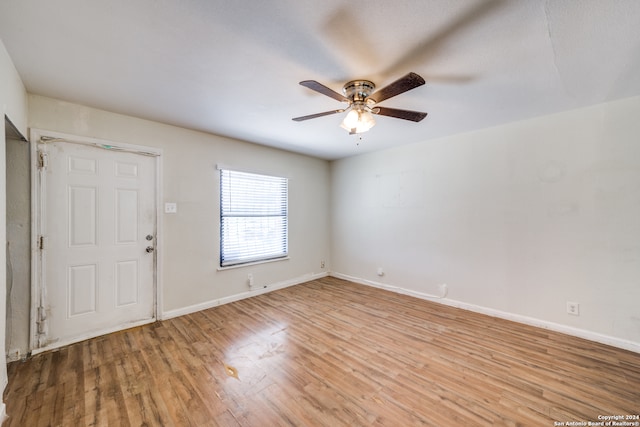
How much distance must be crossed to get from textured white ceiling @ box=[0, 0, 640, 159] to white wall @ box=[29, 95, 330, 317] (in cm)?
23

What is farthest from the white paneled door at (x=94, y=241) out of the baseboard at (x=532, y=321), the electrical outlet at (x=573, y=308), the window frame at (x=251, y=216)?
the electrical outlet at (x=573, y=308)

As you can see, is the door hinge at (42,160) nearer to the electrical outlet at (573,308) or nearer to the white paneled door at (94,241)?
the white paneled door at (94,241)

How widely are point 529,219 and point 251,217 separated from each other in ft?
11.8

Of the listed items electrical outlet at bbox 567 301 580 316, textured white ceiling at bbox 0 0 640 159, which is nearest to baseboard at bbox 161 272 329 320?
textured white ceiling at bbox 0 0 640 159

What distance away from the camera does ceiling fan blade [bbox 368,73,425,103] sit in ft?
4.79

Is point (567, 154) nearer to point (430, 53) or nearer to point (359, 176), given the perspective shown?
point (430, 53)

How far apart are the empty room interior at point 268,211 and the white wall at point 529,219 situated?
21 millimetres

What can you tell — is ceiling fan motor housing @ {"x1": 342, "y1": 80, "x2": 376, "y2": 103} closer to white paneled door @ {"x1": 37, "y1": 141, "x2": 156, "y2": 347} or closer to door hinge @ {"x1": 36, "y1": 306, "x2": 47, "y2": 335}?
white paneled door @ {"x1": 37, "y1": 141, "x2": 156, "y2": 347}

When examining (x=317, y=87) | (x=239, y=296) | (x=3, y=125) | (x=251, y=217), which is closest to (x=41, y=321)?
(x=3, y=125)

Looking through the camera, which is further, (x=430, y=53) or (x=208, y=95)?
(x=208, y=95)

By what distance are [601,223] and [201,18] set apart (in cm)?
375

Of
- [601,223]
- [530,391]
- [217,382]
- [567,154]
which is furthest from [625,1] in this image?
[217,382]

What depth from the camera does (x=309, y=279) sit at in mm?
4668

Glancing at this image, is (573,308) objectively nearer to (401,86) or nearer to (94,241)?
(401,86)
